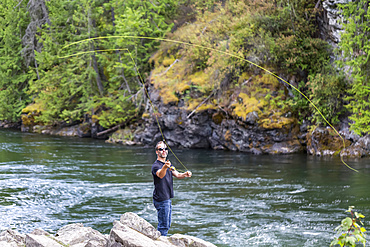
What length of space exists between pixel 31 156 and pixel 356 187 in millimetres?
11406

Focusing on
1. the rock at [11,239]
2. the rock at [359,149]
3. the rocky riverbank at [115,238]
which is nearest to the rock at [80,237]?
the rocky riverbank at [115,238]

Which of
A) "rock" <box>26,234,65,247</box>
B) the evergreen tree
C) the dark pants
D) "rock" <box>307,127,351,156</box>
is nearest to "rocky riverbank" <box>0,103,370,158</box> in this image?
"rock" <box>307,127,351,156</box>

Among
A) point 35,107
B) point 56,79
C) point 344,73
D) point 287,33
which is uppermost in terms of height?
point 287,33

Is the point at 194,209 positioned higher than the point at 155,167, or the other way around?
the point at 155,167

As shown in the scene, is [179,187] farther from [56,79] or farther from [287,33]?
[56,79]

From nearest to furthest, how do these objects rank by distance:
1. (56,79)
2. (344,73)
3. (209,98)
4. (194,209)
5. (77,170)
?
(194,209)
(77,170)
(344,73)
(209,98)
(56,79)

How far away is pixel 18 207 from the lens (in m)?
8.55

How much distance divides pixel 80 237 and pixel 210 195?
4720 mm

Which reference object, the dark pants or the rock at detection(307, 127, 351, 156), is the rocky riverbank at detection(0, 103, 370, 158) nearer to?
the rock at detection(307, 127, 351, 156)

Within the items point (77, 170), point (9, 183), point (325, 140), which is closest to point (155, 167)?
point (9, 183)

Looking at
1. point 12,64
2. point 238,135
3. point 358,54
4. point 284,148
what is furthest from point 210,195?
point 12,64

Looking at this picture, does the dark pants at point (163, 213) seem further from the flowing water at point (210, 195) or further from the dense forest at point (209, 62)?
the dense forest at point (209, 62)

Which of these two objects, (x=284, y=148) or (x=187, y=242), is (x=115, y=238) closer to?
(x=187, y=242)

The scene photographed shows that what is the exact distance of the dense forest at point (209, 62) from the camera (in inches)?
569
